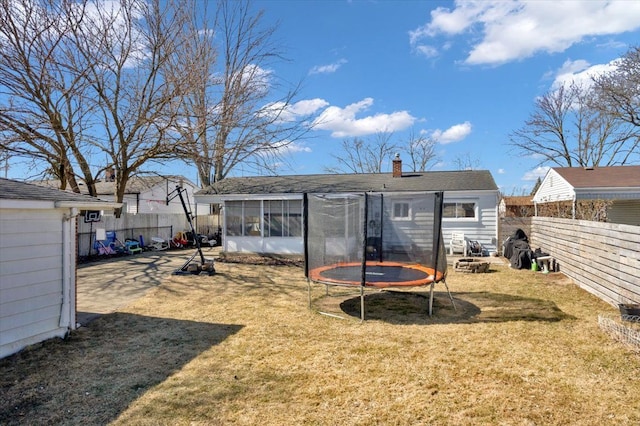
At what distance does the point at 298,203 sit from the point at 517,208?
20.5 m

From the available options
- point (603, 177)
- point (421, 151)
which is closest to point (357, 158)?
point (421, 151)

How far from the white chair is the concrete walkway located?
9.16 metres

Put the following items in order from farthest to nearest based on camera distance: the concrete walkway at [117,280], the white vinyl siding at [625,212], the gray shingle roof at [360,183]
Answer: the white vinyl siding at [625,212]
the gray shingle roof at [360,183]
the concrete walkway at [117,280]

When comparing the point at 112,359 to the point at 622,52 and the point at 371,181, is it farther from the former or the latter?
the point at 622,52

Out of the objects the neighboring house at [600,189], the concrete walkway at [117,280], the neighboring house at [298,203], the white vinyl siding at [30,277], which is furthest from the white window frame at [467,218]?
the white vinyl siding at [30,277]

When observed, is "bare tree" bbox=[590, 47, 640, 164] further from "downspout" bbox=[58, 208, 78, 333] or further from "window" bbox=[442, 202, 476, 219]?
"downspout" bbox=[58, 208, 78, 333]

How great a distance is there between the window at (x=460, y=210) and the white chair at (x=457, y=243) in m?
0.68

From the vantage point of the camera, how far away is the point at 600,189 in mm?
11680

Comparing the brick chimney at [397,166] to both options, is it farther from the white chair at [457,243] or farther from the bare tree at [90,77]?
the bare tree at [90,77]

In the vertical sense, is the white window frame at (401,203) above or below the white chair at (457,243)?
above

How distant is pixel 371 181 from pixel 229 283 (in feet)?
26.0

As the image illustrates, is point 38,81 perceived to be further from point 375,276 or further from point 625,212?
point 625,212

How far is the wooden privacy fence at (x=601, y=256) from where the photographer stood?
5.48 m

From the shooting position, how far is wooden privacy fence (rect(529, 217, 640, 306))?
5477 mm
